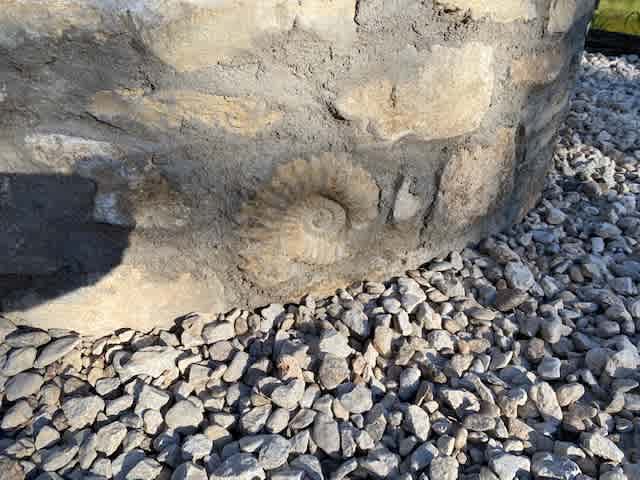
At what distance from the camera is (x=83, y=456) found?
3.39ft

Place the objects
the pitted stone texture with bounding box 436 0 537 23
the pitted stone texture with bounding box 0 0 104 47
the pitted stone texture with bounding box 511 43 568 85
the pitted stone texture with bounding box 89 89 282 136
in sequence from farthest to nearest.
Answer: the pitted stone texture with bounding box 511 43 568 85 → the pitted stone texture with bounding box 436 0 537 23 → the pitted stone texture with bounding box 89 89 282 136 → the pitted stone texture with bounding box 0 0 104 47

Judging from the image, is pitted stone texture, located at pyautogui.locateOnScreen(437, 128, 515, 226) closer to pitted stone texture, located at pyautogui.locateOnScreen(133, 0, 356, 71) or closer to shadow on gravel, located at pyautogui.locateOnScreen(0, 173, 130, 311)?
pitted stone texture, located at pyautogui.locateOnScreen(133, 0, 356, 71)

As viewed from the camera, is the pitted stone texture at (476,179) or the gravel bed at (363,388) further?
the pitted stone texture at (476,179)

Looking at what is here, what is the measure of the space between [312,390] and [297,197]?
1.36ft

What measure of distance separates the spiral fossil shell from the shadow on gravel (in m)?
0.29

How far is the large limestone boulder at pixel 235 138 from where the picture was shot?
1.04 meters

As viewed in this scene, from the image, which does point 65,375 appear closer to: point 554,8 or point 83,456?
point 83,456

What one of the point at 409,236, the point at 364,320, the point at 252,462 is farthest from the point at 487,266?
the point at 252,462

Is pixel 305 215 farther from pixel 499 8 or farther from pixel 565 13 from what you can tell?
pixel 565 13

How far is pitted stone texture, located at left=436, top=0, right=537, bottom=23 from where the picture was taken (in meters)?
1.19

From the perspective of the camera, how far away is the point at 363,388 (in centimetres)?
117

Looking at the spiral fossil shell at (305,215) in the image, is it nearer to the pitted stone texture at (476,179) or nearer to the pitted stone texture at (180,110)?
the pitted stone texture at (180,110)

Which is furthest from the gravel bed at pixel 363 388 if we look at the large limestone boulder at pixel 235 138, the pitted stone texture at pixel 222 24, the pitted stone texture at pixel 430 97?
the pitted stone texture at pixel 222 24

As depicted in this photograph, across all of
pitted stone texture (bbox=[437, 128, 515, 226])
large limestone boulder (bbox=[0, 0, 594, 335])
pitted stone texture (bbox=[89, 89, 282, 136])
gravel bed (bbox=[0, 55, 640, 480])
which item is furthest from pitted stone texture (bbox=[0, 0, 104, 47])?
pitted stone texture (bbox=[437, 128, 515, 226])
